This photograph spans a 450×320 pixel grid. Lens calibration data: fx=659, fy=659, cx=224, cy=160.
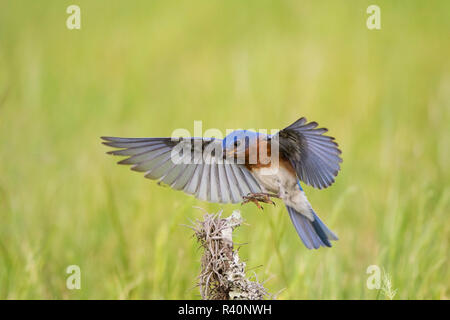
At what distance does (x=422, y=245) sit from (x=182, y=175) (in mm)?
2057

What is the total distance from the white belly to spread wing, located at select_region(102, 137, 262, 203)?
6 cm

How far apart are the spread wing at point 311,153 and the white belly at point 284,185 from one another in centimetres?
8

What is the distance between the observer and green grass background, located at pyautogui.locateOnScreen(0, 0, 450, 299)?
4.62 metres

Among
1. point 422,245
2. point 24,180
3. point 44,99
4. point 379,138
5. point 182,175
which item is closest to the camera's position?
point 182,175

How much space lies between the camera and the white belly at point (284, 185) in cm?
300

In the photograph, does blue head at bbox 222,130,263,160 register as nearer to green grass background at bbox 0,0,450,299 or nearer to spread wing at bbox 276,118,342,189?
spread wing at bbox 276,118,342,189

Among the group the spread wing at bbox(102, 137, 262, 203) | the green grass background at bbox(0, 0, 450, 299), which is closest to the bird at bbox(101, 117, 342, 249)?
the spread wing at bbox(102, 137, 262, 203)

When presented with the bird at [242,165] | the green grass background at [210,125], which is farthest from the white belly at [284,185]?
the green grass background at [210,125]

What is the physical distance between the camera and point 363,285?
464cm

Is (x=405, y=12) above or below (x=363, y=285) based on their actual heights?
above

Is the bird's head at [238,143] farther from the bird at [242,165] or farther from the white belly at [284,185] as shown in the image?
the white belly at [284,185]

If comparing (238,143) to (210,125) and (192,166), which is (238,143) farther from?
(210,125)

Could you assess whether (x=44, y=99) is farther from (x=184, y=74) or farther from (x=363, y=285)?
(x=363, y=285)

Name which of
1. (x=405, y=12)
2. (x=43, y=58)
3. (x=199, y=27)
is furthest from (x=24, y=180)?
(x=405, y=12)
